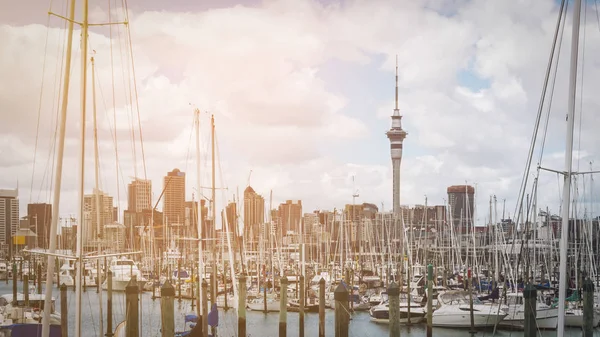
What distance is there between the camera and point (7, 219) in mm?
68812

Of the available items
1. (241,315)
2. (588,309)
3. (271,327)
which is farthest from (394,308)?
(271,327)

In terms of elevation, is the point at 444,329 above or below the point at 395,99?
below

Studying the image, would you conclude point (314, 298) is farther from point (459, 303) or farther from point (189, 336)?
point (189, 336)

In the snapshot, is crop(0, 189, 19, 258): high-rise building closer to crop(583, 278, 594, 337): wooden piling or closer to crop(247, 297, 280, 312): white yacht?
crop(247, 297, 280, 312): white yacht

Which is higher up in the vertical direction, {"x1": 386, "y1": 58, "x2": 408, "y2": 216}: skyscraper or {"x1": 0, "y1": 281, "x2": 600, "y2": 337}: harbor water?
{"x1": 386, "y1": 58, "x2": 408, "y2": 216}: skyscraper

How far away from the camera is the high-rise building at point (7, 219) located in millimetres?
45675

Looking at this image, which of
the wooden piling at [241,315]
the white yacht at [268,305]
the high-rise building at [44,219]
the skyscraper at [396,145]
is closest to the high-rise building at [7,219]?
the high-rise building at [44,219]

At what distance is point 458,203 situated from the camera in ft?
398

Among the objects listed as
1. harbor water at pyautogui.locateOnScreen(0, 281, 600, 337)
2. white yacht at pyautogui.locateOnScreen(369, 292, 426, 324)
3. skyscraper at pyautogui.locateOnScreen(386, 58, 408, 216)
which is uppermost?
skyscraper at pyautogui.locateOnScreen(386, 58, 408, 216)

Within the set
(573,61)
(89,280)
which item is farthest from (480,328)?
(89,280)

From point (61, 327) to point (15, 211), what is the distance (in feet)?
150

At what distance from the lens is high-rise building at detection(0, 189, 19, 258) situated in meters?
45.7

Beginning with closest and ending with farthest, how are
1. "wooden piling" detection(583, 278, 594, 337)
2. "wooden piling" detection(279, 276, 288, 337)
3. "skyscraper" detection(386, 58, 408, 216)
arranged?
"wooden piling" detection(583, 278, 594, 337) → "wooden piling" detection(279, 276, 288, 337) → "skyscraper" detection(386, 58, 408, 216)

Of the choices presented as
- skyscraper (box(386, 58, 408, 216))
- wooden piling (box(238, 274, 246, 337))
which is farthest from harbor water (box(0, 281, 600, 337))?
skyscraper (box(386, 58, 408, 216))
